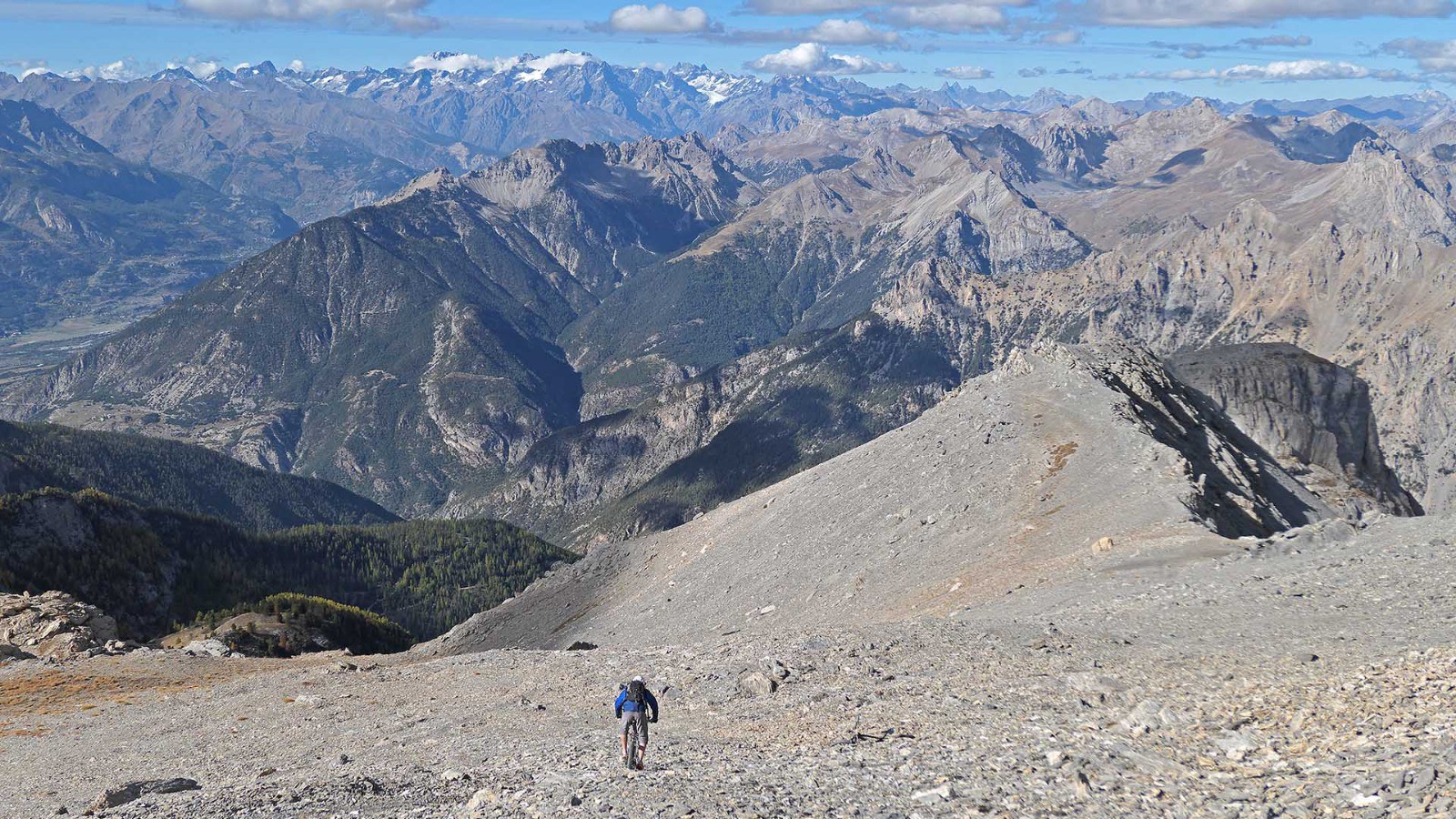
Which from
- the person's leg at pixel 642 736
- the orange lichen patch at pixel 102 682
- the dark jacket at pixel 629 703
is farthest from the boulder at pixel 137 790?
the orange lichen patch at pixel 102 682

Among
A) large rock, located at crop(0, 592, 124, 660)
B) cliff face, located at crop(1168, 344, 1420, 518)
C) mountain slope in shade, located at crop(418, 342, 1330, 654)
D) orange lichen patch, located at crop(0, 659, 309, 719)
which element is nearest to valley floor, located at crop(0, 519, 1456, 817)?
orange lichen patch, located at crop(0, 659, 309, 719)

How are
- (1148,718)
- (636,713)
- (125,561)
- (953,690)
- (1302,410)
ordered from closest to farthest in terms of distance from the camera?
(1148,718) → (636,713) → (953,690) → (1302,410) → (125,561)

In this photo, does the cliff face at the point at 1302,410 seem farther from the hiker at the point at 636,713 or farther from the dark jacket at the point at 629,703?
the hiker at the point at 636,713

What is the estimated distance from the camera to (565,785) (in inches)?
1024

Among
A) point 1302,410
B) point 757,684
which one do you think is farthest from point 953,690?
point 1302,410

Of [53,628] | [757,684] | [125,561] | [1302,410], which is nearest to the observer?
[757,684]

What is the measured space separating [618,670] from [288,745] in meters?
12.4

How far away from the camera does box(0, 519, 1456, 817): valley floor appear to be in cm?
2356

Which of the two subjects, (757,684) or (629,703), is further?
(757,684)

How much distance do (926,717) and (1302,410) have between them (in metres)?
93.1

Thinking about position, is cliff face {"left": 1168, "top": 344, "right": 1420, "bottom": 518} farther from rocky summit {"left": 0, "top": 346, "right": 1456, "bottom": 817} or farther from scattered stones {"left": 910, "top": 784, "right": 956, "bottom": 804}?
scattered stones {"left": 910, "top": 784, "right": 956, "bottom": 804}

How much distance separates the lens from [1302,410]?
106750 mm

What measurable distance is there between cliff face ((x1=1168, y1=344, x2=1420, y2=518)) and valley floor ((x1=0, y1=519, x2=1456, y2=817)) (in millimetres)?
60368

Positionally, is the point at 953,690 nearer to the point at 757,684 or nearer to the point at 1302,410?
the point at 757,684
